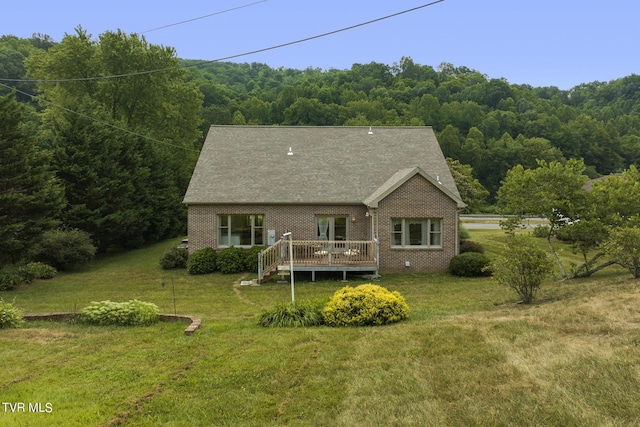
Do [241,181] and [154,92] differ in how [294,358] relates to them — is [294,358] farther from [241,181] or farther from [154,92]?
[154,92]

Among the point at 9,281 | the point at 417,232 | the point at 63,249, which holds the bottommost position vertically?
the point at 9,281

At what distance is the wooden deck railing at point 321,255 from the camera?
20688 millimetres

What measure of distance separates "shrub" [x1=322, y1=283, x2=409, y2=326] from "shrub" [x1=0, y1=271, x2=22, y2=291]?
49.2 ft

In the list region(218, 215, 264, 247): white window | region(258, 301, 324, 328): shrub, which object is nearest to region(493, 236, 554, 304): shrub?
region(258, 301, 324, 328): shrub

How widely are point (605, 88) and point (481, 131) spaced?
38.2 meters

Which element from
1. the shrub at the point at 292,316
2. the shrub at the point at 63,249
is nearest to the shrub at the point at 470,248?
the shrub at the point at 292,316


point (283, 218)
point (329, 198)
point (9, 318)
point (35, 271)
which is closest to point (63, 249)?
point (35, 271)

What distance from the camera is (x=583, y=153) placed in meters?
85.4

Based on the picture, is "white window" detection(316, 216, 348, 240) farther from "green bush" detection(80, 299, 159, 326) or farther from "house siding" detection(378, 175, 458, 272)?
"green bush" detection(80, 299, 159, 326)

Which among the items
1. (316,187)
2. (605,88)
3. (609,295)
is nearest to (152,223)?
(316,187)

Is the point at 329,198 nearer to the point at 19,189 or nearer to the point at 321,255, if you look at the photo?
the point at 321,255

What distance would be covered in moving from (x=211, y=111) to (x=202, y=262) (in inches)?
1872

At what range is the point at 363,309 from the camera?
11.5 metres

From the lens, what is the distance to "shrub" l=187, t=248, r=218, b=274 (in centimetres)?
2275
